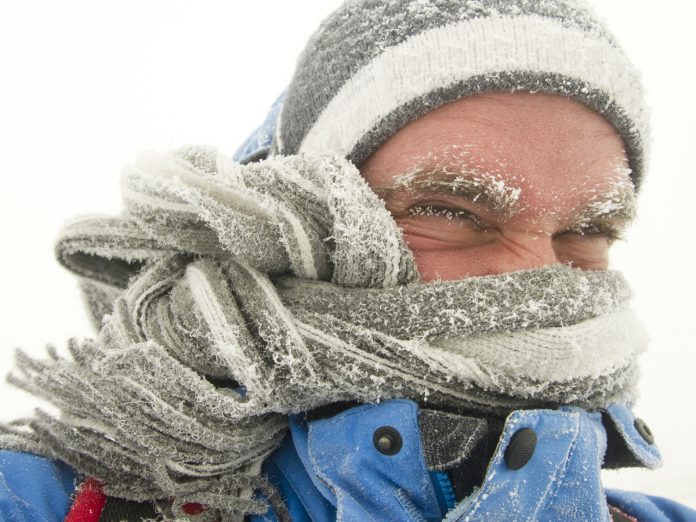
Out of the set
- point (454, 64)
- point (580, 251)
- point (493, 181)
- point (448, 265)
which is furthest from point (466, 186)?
point (580, 251)

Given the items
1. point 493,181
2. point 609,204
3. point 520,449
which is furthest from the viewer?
point 609,204

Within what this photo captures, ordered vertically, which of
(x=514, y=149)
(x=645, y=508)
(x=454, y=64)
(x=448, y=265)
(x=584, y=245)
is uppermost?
(x=454, y=64)

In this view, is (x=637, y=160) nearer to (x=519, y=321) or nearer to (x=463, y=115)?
(x=463, y=115)

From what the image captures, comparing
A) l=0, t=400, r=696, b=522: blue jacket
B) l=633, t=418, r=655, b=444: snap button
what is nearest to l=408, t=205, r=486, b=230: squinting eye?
l=0, t=400, r=696, b=522: blue jacket

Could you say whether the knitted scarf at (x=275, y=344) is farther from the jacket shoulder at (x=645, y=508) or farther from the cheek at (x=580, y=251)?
the jacket shoulder at (x=645, y=508)

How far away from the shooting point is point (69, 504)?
3.12 ft

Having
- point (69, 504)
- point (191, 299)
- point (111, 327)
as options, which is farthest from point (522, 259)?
point (69, 504)

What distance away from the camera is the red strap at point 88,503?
91 cm

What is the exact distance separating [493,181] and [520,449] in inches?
19.2

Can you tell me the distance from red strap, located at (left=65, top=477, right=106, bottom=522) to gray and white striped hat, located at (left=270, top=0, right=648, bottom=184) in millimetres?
785

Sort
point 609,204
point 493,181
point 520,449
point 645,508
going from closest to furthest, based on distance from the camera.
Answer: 1. point 520,449
2. point 493,181
3. point 609,204
4. point 645,508

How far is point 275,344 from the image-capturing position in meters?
0.93

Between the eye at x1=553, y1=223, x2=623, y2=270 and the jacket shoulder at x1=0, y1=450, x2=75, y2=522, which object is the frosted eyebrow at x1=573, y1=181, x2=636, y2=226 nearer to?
the eye at x1=553, y1=223, x2=623, y2=270

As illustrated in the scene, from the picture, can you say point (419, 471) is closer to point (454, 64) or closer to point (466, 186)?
point (466, 186)
